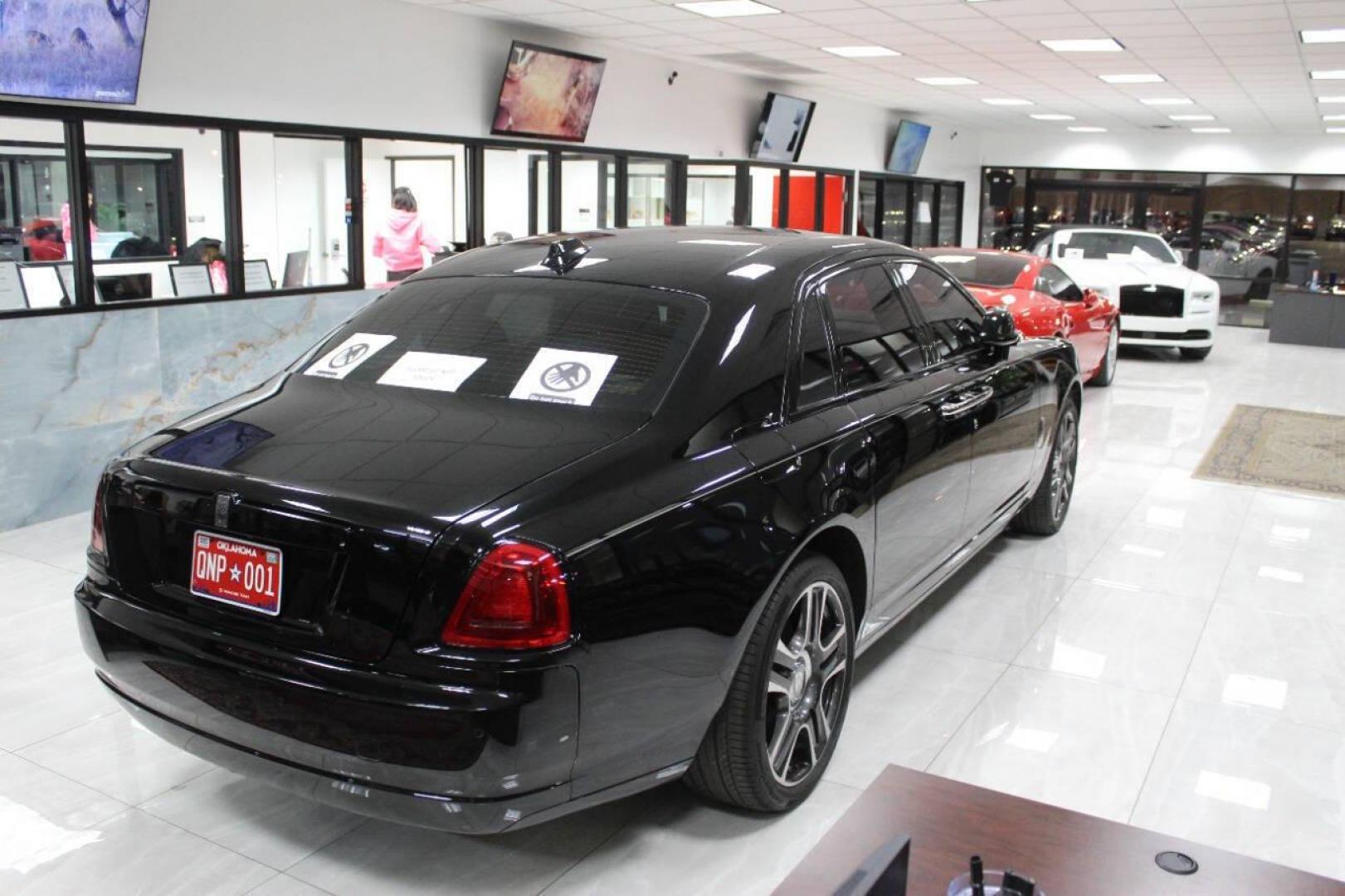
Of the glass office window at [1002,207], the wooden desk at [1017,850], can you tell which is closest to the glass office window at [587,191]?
the wooden desk at [1017,850]

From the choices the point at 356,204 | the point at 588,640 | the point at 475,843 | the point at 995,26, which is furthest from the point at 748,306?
the point at 995,26

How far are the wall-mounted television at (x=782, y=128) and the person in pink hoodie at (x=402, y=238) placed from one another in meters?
4.97

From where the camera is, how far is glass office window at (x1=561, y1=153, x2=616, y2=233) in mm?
9852

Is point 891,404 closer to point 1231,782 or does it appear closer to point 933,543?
point 933,543

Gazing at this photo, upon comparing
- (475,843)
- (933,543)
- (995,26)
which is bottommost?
(475,843)

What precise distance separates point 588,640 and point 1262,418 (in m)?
8.08

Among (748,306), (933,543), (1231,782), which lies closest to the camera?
(748,306)

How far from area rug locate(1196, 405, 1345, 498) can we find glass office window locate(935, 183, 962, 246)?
10.2 metres

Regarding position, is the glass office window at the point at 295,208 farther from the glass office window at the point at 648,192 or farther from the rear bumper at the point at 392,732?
the rear bumper at the point at 392,732

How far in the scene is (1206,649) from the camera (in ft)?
13.2

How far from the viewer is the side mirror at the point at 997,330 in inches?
160

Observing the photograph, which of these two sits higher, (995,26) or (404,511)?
(995,26)

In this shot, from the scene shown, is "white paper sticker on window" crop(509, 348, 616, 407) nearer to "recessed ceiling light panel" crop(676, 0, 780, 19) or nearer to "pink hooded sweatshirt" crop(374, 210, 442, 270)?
"pink hooded sweatshirt" crop(374, 210, 442, 270)

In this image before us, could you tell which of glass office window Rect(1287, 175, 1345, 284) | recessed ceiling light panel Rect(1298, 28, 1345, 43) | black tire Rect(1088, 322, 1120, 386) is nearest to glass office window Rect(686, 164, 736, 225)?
black tire Rect(1088, 322, 1120, 386)
